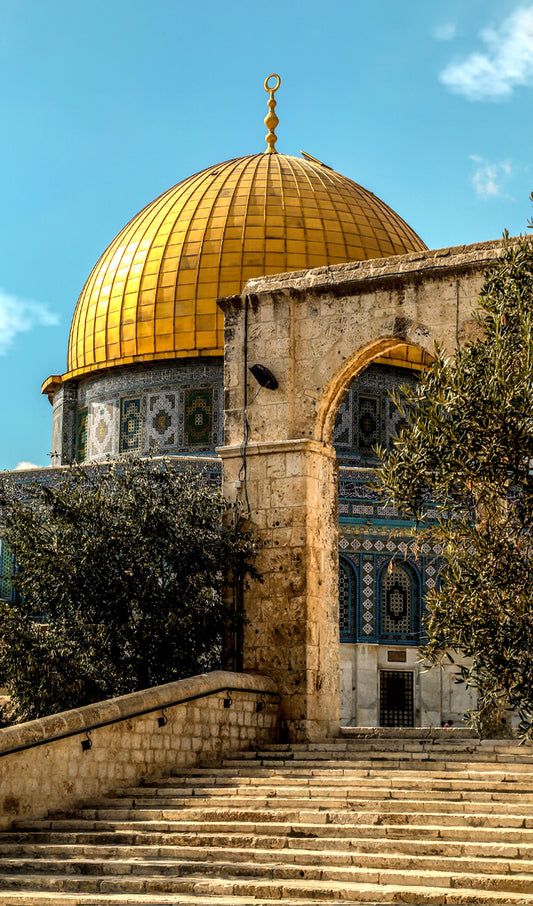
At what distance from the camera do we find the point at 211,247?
2148cm

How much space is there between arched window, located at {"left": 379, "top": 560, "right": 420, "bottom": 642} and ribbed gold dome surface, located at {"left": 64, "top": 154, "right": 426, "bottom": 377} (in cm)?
464

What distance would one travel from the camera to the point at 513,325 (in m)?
7.96

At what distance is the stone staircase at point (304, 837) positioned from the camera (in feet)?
20.9

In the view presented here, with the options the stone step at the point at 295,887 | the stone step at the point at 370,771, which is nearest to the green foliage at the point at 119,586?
the stone step at the point at 370,771

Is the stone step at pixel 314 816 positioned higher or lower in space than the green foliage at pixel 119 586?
lower

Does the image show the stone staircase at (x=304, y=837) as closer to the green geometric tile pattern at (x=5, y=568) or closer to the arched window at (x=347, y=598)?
the arched window at (x=347, y=598)

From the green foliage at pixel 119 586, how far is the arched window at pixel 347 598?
901cm

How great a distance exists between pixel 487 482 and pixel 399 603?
41.9 ft

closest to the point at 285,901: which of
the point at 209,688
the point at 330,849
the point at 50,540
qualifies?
the point at 330,849

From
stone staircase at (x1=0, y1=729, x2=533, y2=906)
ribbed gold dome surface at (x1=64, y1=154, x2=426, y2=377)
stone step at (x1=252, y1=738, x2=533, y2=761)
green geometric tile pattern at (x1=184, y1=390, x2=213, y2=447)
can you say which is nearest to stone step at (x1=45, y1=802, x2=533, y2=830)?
stone staircase at (x1=0, y1=729, x2=533, y2=906)

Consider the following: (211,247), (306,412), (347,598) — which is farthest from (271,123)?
(306,412)

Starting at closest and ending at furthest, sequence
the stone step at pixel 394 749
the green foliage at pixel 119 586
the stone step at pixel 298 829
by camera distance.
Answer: the stone step at pixel 298 829, the stone step at pixel 394 749, the green foliage at pixel 119 586

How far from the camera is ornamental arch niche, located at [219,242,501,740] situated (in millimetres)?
10438

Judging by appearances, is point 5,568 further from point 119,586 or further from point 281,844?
point 281,844
